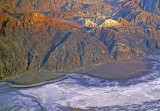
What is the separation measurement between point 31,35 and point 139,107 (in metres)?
22.0

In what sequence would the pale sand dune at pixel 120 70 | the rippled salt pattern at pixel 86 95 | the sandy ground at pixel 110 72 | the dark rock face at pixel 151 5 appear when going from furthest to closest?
the dark rock face at pixel 151 5 → the pale sand dune at pixel 120 70 → the sandy ground at pixel 110 72 → the rippled salt pattern at pixel 86 95

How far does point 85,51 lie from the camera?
120 feet

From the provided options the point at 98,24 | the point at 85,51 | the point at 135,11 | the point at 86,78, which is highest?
the point at 135,11

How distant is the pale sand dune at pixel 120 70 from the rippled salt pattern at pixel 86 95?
179 cm

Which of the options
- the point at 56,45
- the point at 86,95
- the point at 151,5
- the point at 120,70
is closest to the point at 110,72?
the point at 120,70

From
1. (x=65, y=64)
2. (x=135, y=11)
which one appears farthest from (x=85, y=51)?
(x=135, y=11)

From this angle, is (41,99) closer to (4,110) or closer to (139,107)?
(4,110)

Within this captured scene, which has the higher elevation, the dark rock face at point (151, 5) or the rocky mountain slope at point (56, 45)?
the dark rock face at point (151, 5)

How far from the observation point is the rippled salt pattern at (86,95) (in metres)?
23.4

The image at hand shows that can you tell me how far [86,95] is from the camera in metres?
26.1

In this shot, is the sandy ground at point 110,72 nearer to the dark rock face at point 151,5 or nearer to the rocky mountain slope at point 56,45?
the rocky mountain slope at point 56,45

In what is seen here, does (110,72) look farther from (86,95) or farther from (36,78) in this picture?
(36,78)

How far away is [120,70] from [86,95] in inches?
412

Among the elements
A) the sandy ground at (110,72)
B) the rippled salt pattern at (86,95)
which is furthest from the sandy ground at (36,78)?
the rippled salt pattern at (86,95)
